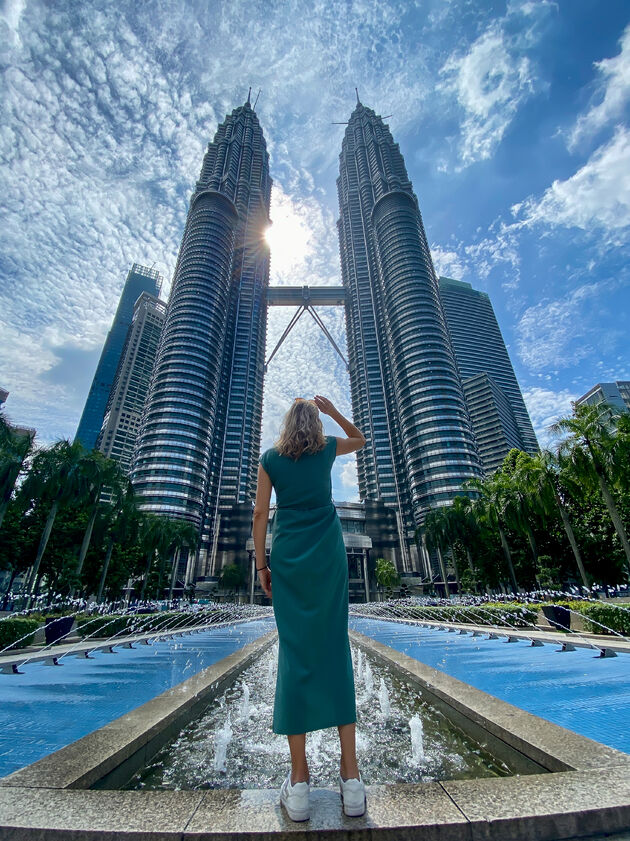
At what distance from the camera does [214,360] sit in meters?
95.7

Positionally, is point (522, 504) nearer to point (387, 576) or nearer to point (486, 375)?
point (387, 576)

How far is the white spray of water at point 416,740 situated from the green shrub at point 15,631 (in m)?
10.7

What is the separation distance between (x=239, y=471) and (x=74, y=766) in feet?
357

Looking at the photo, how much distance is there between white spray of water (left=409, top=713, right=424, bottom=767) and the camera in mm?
2812

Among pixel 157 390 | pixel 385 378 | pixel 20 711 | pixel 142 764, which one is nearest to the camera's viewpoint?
pixel 142 764

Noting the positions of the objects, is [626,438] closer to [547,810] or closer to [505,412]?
[547,810]

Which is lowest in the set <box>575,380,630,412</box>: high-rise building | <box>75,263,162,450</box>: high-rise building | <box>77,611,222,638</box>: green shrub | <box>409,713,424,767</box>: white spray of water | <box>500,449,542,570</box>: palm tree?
<box>409,713,424,767</box>: white spray of water

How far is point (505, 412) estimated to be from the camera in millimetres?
126000

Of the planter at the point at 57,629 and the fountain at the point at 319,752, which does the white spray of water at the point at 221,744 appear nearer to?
the fountain at the point at 319,752

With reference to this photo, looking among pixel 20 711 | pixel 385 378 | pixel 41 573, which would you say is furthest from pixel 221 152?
pixel 20 711

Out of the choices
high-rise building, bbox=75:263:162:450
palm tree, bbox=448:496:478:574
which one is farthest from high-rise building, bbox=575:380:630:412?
high-rise building, bbox=75:263:162:450

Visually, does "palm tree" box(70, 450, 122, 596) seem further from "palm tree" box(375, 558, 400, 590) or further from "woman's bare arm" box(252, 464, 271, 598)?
"palm tree" box(375, 558, 400, 590)

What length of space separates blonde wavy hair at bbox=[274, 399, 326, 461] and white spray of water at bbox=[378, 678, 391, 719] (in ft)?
11.3

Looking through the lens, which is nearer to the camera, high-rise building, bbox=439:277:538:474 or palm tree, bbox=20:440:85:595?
palm tree, bbox=20:440:85:595
